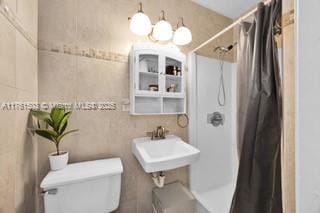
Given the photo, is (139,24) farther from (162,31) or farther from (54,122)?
(54,122)

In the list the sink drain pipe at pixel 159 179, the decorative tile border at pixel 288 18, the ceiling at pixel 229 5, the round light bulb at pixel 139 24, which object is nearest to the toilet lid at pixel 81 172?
the sink drain pipe at pixel 159 179

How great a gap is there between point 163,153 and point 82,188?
2.41 ft

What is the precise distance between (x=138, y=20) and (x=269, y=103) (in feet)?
3.99

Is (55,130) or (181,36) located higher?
(181,36)

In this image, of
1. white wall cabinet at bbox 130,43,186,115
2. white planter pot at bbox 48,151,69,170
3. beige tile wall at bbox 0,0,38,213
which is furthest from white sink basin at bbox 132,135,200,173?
beige tile wall at bbox 0,0,38,213

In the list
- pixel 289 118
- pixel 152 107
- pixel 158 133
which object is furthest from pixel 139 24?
pixel 289 118

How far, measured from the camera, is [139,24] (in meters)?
1.34

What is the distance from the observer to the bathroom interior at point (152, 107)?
0.78 m

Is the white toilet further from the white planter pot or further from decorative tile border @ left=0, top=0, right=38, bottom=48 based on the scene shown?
decorative tile border @ left=0, top=0, right=38, bottom=48

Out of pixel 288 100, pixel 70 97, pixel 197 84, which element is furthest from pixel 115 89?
pixel 288 100

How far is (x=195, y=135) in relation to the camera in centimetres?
171

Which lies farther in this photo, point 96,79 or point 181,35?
point 181,35

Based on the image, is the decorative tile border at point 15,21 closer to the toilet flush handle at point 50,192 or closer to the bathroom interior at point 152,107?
the bathroom interior at point 152,107

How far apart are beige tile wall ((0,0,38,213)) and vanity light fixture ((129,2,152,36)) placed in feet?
2.35
